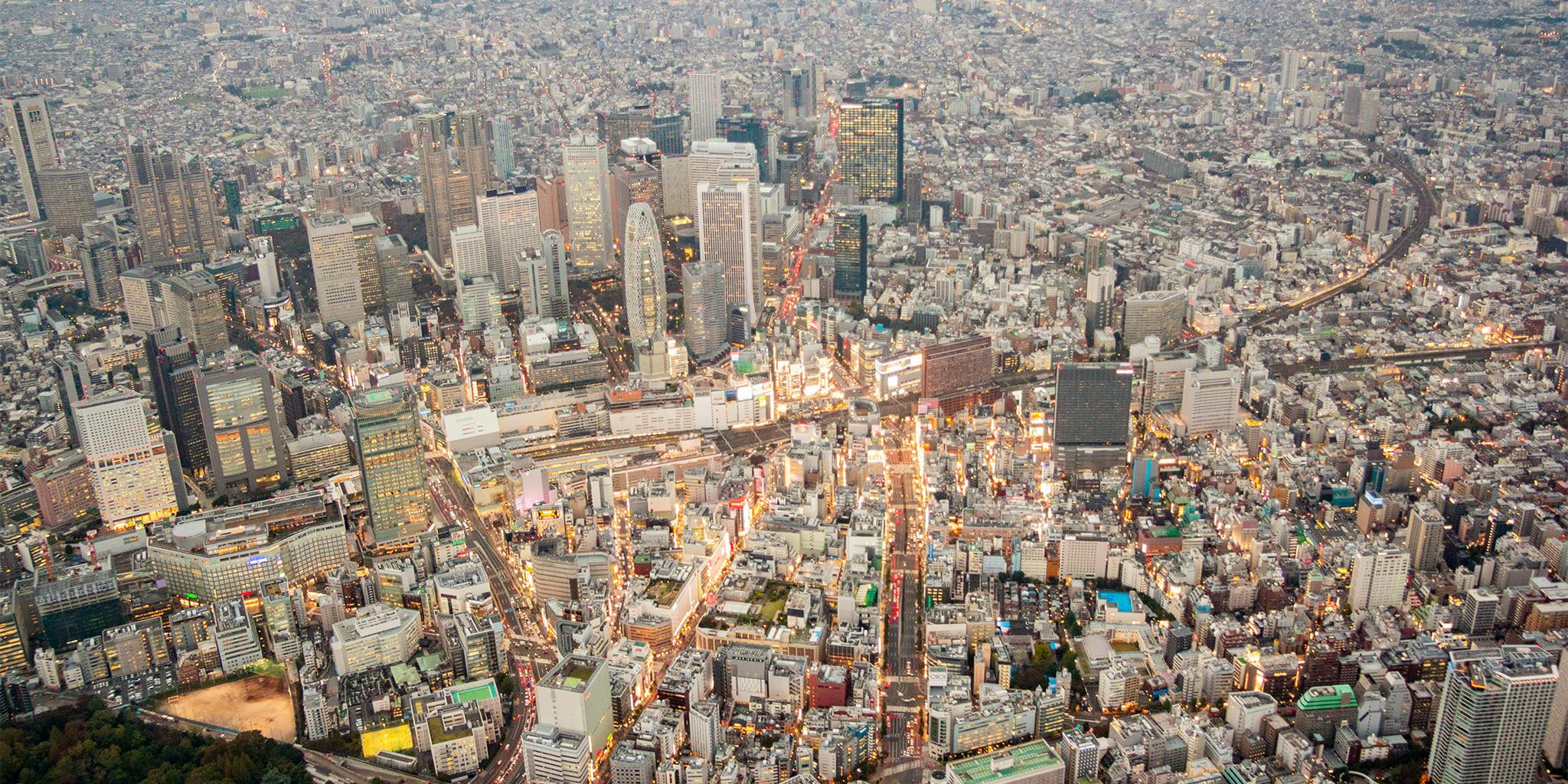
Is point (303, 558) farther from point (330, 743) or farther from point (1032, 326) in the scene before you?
point (1032, 326)

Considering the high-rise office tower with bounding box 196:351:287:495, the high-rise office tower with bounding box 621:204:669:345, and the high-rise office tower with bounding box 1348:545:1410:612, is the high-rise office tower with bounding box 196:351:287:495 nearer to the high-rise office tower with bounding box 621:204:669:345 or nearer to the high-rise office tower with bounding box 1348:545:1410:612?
the high-rise office tower with bounding box 621:204:669:345

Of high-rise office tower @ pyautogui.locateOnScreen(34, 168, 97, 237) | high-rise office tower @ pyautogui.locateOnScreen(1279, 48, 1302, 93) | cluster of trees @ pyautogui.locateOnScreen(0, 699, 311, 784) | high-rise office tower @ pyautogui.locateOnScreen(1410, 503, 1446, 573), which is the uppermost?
high-rise office tower @ pyautogui.locateOnScreen(1279, 48, 1302, 93)

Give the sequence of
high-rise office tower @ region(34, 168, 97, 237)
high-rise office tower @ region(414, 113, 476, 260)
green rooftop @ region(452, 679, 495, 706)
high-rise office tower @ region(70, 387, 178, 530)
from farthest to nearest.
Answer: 1. high-rise office tower @ region(34, 168, 97, 237)
2. high-rise office tower @ region(414, 113, 476, 260)
3. high-rise office tower @ region(70, 387, 178, 530)
4. green rooftop @ region(452, 679, 495, 706)

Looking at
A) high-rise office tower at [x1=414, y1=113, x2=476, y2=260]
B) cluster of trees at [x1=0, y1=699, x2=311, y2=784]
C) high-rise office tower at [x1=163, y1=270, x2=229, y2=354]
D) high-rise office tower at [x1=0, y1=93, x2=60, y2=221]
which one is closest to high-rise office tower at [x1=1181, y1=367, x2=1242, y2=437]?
cluster of trees at [x1=0, y1=699, x2=311, y2=784]

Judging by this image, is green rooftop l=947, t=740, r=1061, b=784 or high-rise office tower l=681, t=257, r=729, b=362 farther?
high-rise office tower l=681, t=257, r=729, b=362

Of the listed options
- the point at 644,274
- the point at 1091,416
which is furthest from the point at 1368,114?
the point at 644,274

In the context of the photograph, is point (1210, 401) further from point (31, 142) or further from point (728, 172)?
point (31, 142)

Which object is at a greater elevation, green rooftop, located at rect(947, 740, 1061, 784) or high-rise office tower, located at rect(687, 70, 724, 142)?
high-rise office tower, located at rect(687, 70, 724, 142)
